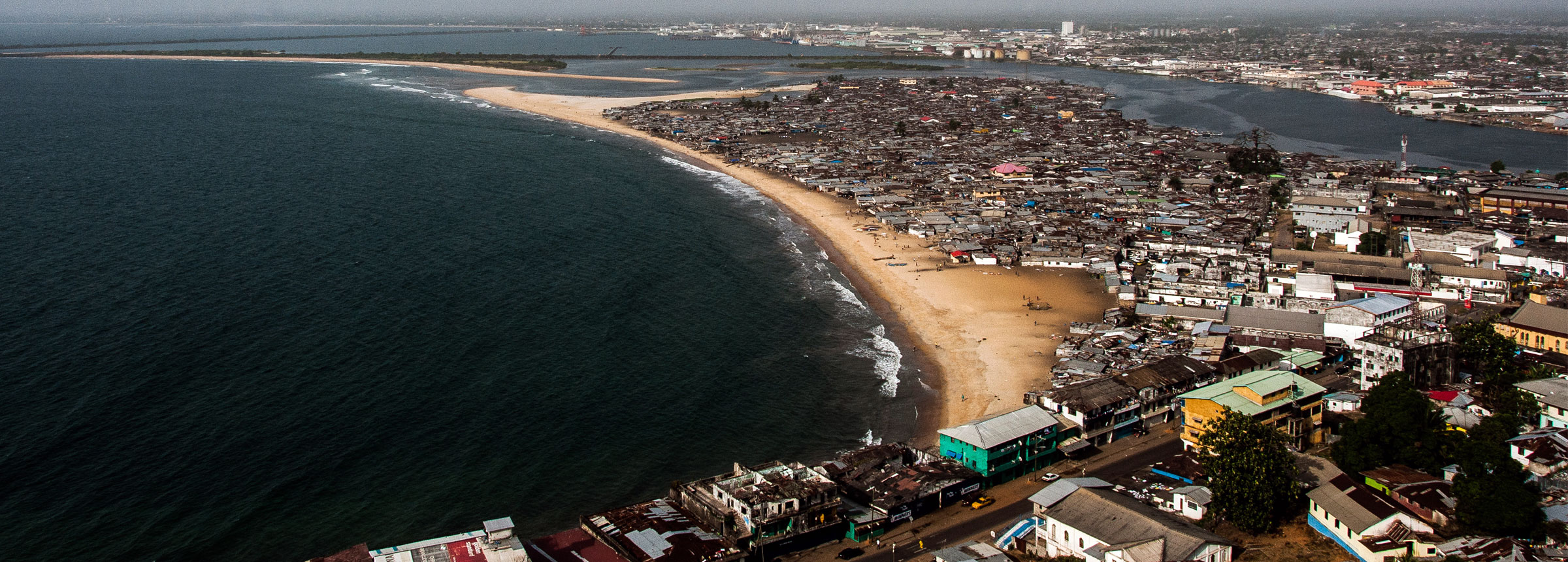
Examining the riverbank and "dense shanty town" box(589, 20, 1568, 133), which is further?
"dense shanty town" box(589, 20, 1568, 133)

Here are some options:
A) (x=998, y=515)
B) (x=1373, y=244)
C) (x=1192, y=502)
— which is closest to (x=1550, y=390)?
(x=1192, y=502)

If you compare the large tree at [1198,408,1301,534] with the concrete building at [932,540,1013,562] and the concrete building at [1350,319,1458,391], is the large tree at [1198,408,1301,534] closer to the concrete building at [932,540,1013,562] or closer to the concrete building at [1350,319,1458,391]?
the concrete building at [932,540,1013,562]

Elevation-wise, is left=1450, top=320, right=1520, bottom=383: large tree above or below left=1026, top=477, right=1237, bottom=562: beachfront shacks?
above

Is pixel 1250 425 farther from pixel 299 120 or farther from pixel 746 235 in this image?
pixel 299 120

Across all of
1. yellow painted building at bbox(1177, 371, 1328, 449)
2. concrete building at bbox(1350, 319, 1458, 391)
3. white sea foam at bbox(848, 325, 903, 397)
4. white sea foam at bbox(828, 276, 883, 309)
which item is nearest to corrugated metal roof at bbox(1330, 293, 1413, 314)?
concrete building at bbox(1350, 319, 1458, 391)

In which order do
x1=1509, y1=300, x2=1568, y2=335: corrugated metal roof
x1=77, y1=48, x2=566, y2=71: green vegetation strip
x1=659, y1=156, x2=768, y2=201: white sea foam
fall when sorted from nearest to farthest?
1. x1=1509, y1=300, x2=1568, y2=335: corrugated metal roof
2. x1=659, y1=156, x2=768, y2=201: white sea foam
3. x1=77, y1=48, x2=566, y2=71: green vegetation strip

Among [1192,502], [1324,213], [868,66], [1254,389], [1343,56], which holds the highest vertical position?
[868,66]

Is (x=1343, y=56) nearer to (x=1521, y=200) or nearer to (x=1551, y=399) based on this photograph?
(x=1521, y=200)
